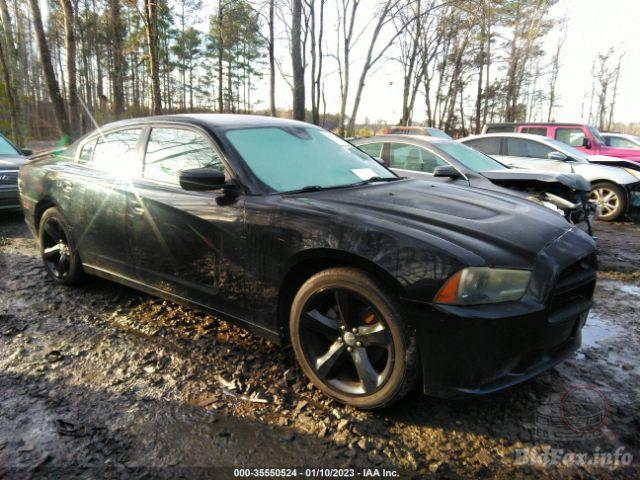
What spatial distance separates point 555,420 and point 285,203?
1842 mm

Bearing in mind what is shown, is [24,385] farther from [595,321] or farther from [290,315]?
[595,321]

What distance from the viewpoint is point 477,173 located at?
5812mm

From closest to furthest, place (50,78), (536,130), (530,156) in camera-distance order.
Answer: (530,156), (536,130), (50,78)

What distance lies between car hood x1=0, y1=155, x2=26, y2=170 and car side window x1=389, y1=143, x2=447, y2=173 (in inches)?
240

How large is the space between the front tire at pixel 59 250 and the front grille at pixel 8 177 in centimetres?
362

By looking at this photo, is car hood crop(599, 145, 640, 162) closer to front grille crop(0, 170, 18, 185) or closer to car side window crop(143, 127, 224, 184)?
car side window crop(143, 127, 224, 184)

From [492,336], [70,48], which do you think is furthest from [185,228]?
[70,48]

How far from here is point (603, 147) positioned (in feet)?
38.0

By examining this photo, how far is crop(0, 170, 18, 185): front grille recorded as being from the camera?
279 inches

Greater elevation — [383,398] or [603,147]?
[603,147]

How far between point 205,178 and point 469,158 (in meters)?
4.74

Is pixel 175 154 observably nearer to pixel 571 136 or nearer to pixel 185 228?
pixel 185 228

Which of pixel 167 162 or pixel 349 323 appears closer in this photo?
pixel 349 323

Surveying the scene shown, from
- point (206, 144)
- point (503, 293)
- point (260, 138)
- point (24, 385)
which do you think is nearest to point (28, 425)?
point (24, 385)
